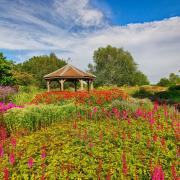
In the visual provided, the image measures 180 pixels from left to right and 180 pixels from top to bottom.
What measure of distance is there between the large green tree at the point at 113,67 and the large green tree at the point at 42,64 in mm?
7580

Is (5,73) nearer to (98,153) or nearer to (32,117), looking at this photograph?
(32,117)

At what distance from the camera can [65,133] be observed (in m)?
6.32

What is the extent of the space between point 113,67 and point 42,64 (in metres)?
15.9

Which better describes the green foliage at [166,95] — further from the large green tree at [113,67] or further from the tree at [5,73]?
the large green tree at [113,67]

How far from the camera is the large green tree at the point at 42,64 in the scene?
51.1 meters

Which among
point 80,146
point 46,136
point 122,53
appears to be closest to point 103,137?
point 80,146

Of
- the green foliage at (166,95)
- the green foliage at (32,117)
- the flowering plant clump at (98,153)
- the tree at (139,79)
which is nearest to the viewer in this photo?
the flowering plant clump at (98,153)

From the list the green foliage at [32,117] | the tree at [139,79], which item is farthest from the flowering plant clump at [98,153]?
the tree at [139,79]

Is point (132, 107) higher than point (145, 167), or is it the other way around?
point (132, 107)

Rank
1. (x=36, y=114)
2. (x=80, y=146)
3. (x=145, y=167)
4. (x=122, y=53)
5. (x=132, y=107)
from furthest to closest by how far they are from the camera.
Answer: (x=122, y=53)
(x=132, y=107)
(x=36, y=114)
(x=80, y=146)
(x=145, y=167)

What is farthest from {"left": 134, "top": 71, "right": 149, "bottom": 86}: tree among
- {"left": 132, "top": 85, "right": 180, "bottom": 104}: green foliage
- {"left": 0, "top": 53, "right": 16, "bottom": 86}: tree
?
{"left": 0, "top": 53, "right": 16, "bottom": 86}: tree

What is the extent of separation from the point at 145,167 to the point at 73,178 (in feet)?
4.31

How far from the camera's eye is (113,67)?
5062 centimetres

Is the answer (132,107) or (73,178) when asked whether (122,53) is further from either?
(73,178)
